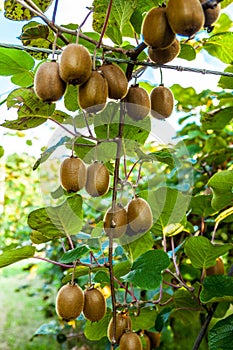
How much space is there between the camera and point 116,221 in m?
0.75

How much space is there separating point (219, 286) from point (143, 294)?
849 millimetres

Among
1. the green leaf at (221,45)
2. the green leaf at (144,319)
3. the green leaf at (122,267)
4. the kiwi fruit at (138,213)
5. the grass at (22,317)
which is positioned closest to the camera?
the kiwi fruit at (138,213)

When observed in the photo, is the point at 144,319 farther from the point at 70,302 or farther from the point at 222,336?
the point at 70,302

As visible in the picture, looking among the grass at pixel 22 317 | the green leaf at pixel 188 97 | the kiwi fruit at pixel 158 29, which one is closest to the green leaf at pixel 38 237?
the kiwi fruit at pixel 158 29

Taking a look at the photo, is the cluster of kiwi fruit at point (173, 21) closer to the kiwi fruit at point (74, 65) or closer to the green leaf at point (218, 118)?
the kiwi fruit at point (74, 65)

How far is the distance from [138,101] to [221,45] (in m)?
0.28

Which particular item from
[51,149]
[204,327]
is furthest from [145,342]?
[51,149]

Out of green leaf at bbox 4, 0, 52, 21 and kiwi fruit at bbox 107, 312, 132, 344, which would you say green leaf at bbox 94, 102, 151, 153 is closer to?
green leaf at bbox 4, 0, 52, 21

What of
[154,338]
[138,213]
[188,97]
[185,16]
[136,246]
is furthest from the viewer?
[188,97]

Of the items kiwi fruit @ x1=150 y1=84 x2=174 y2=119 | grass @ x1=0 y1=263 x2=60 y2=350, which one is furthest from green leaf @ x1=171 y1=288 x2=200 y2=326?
grass @ x1=0 y1=263 x2=60 y2=350

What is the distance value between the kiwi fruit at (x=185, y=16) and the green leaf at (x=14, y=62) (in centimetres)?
29

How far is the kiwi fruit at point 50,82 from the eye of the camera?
24.5 inches

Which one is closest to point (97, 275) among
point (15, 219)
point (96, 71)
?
point (96, 71)

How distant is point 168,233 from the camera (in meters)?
1.04
